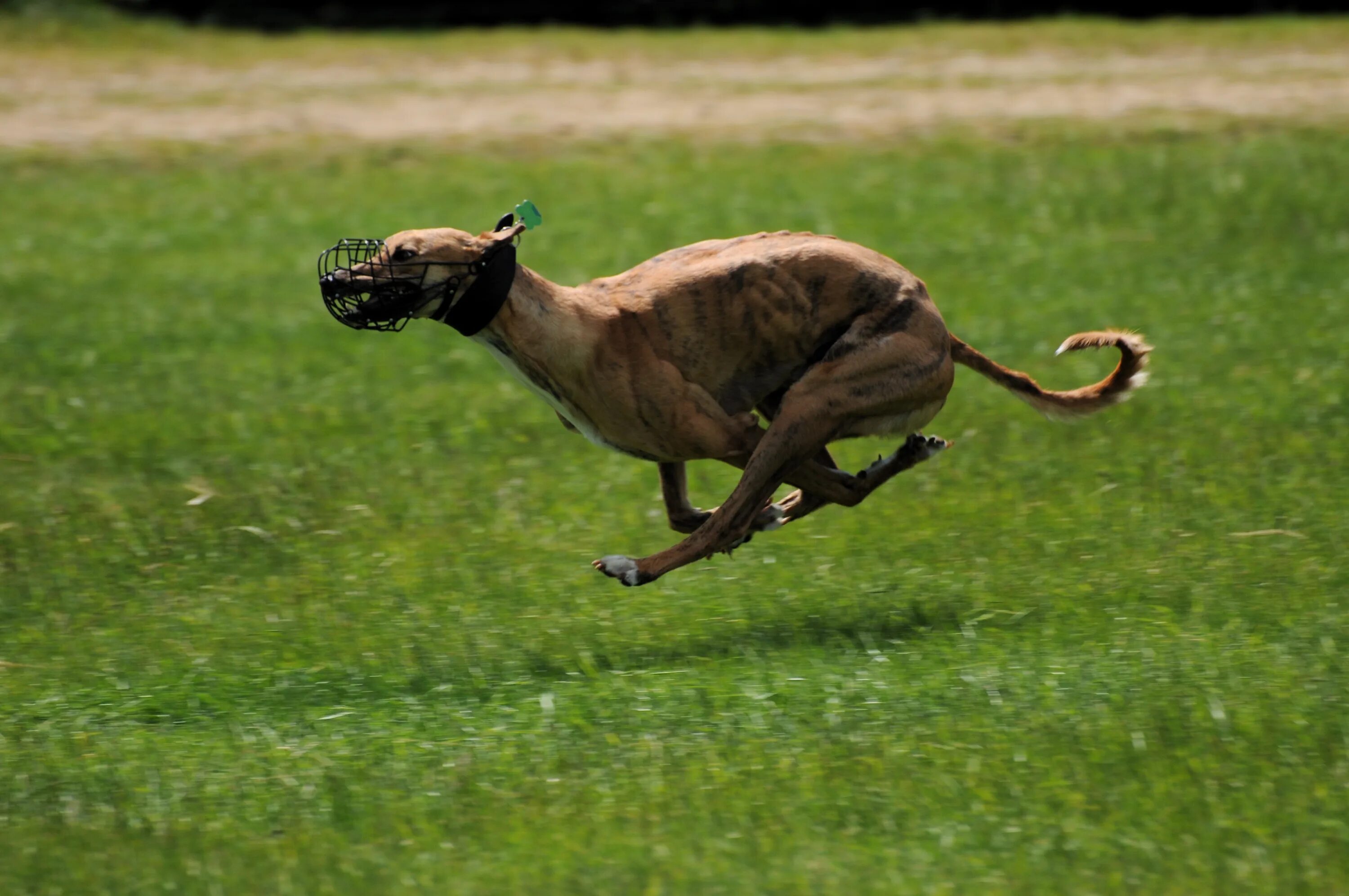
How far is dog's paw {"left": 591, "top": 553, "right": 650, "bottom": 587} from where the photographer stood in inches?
272

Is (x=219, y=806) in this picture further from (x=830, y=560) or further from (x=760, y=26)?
(x=760, y=26)

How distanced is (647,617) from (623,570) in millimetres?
878

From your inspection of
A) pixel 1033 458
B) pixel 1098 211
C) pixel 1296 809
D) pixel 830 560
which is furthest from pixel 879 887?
pixel 1098 211

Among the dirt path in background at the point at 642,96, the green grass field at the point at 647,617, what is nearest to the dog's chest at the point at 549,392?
the green grass field at the point at 647,617

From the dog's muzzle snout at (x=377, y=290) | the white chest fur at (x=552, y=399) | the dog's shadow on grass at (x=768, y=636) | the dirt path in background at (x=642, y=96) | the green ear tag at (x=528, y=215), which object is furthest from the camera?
the dirt path in background at (x=642, y=96)

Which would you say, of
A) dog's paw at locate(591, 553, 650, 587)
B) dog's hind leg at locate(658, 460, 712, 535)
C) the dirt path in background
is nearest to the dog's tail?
dog's hind leg at locate(658, 460, 712, 535)

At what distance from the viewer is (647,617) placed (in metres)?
7.75

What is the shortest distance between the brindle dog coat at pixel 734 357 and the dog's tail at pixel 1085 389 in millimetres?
380

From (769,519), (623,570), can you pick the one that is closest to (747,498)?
(769,519)

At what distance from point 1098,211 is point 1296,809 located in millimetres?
11607

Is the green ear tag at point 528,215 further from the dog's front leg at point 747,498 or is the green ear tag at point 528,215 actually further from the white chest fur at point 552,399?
the dog's front leg at point 747,498

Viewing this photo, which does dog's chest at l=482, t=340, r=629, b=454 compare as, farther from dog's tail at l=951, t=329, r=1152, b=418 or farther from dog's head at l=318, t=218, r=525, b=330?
dog's tail at l=951, t=329, r=1152, b=418

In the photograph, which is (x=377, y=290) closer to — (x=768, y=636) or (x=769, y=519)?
(x=769, y=519)

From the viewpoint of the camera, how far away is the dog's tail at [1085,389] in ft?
25.2
